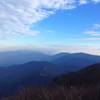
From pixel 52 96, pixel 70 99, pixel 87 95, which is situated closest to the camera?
pixel 70 99

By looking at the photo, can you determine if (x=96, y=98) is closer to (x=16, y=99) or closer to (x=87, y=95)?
(x=87, y=95)

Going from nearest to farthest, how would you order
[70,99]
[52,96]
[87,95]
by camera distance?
[70,99] < [52,96] < [87,95]

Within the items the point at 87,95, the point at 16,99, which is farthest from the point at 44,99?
the point at 87,95

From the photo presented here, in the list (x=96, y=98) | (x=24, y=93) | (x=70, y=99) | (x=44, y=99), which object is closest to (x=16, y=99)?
(x=24, y=93)

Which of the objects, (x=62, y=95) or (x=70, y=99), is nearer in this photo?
(x=70, y=99)

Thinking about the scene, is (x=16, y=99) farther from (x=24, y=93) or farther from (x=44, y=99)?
(x=44, y=99)

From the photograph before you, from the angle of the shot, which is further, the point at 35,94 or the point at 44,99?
the point at 35,94

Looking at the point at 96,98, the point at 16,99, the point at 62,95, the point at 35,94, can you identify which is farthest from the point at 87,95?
the point at 16,99

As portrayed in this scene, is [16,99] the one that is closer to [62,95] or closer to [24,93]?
[24,93]
